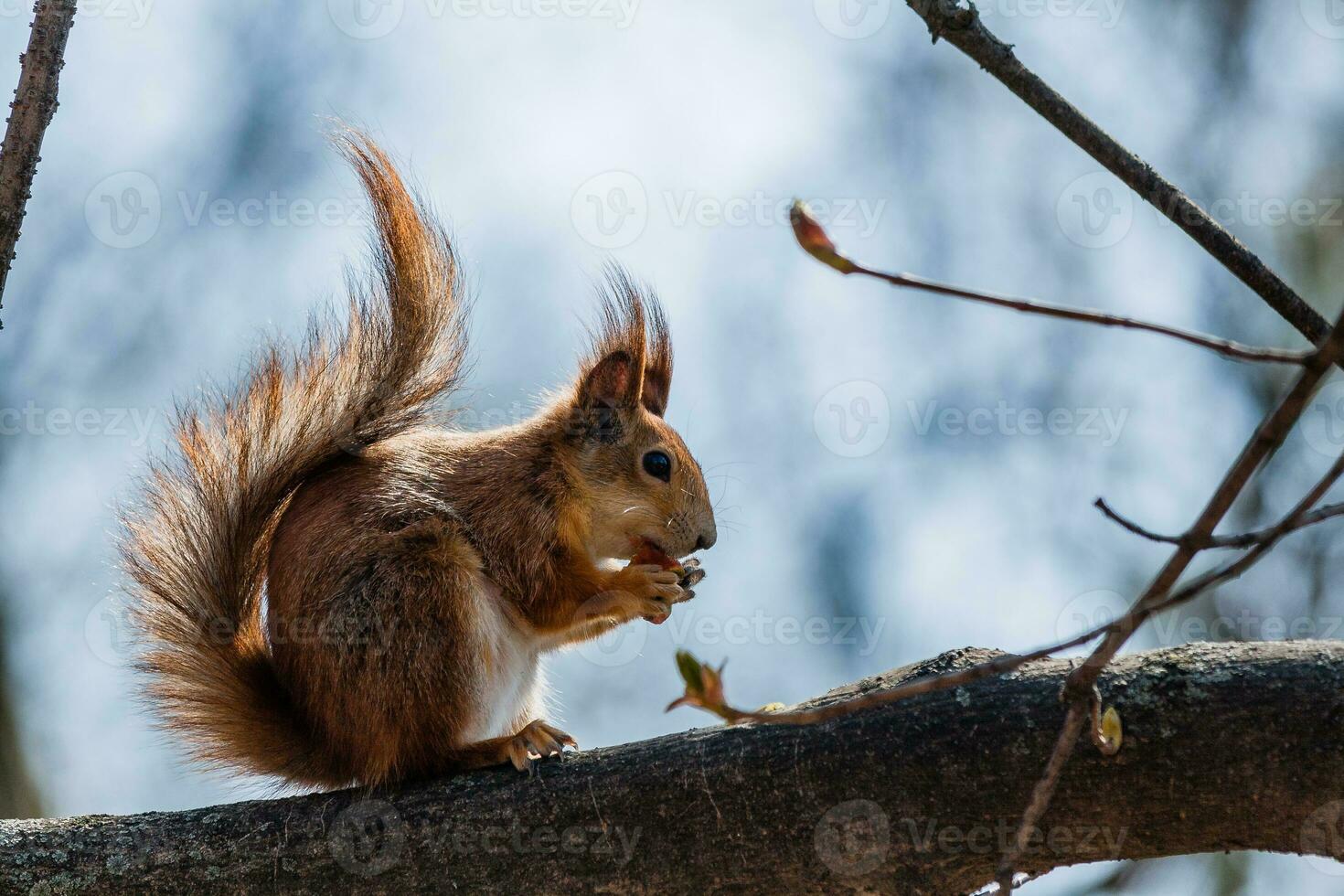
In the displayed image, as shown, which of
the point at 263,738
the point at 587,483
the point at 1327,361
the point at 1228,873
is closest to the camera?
the point at 1327,361

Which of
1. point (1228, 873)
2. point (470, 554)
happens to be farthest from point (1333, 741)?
point (1228, 873)

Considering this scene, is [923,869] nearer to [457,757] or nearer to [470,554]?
[457,757]

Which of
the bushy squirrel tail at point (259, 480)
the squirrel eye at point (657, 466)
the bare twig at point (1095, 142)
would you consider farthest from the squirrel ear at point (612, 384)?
the bare twig at point (1095, 142)

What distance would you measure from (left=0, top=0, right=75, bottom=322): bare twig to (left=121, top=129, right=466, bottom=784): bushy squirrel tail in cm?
63

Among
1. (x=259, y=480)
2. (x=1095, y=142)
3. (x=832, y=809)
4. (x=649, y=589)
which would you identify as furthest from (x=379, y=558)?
(x=1095, y=142)

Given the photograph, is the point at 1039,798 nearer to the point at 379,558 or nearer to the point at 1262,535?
the point at 1262,535

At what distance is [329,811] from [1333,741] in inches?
68.5

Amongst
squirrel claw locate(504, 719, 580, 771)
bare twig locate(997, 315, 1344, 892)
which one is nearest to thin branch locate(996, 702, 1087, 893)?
bare twig locate(997, 315, 1344, 892)

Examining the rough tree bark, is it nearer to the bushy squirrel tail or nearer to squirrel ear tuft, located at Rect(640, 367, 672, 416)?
the bushy squirrel tail

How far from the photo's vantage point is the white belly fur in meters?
2.77

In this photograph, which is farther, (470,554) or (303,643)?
(470,554)

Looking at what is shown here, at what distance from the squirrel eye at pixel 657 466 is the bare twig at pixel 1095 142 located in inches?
72.2

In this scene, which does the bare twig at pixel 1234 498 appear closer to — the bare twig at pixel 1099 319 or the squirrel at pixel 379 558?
the bare twig at pixel 1099 319

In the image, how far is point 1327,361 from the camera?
1.04 m
